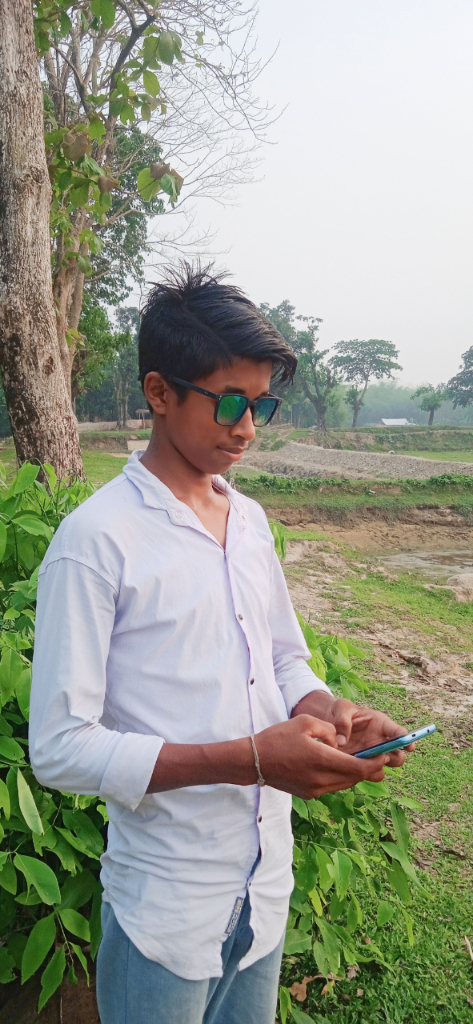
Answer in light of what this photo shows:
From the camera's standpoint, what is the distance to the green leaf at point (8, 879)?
1.30 meters

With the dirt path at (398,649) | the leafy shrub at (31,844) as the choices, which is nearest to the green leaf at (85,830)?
the leafy shrub at (31,844)

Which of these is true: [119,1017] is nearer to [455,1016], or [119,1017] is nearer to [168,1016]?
[168,1016]

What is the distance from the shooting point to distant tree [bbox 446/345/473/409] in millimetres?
49000

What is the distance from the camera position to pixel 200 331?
1008 mm

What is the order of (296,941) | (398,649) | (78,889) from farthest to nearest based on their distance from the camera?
1. (398,649)
2. (296,941)
3. (78,889)

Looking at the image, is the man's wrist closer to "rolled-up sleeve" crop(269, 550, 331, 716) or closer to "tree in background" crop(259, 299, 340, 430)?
"rolled-up sleeve" crop(269, 550, 331, 716)

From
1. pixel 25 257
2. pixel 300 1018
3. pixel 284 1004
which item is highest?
pixel 25 257

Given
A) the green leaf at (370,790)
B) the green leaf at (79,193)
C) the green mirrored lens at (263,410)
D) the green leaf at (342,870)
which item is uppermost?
the green leaf at (79,193)

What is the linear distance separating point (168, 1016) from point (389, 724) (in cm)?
50

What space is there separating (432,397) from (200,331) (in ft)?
158

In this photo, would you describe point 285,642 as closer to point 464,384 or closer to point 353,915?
point 353,915

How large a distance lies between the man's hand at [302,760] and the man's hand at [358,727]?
0.11 meters

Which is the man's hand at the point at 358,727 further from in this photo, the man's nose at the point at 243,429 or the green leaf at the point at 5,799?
the green leaf at the point at 5,799

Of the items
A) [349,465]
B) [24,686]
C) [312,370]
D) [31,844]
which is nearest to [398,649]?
[31,844]
